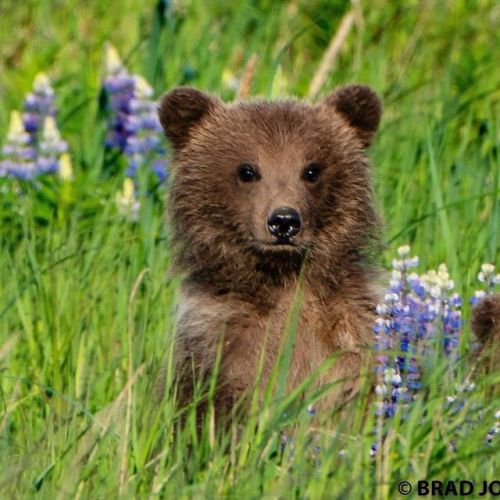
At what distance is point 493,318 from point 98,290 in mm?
1896

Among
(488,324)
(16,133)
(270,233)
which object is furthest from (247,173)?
(16,133)

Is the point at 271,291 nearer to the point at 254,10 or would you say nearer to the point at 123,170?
the point at 123,170

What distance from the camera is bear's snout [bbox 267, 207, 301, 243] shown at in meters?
5.41

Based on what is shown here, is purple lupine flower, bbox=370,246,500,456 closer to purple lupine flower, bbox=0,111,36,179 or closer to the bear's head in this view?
the bear's head

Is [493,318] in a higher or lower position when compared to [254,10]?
lower

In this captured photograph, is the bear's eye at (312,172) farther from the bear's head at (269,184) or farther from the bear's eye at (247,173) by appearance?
the bear's eye at (247,173)

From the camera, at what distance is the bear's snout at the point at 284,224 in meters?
5.41

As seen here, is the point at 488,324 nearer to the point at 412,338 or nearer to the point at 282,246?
the point at 412,338

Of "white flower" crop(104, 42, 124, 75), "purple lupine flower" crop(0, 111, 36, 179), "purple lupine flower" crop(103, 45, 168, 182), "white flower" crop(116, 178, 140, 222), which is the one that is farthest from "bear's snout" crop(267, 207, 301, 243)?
"white flower" crop(104, 42, 124, 75)

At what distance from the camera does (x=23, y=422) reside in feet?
17.7

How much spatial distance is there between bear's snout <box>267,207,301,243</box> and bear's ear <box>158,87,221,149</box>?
76 cm

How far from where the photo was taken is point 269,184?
5707mm

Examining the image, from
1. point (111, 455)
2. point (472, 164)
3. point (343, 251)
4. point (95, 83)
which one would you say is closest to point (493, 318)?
point (343, 251)

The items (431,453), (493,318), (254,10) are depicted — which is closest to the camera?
(431,453)
